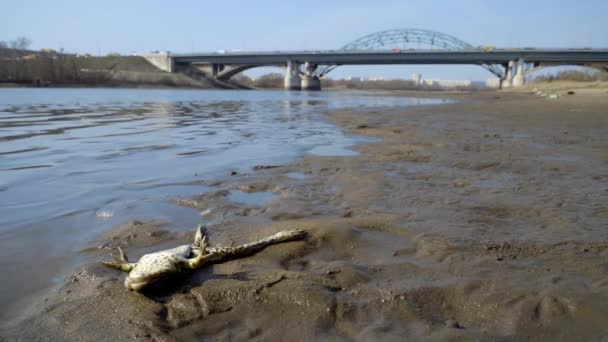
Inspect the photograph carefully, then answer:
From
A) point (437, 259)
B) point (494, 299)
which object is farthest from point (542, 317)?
point (437, 259)

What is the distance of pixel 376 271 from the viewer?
262 centimetres

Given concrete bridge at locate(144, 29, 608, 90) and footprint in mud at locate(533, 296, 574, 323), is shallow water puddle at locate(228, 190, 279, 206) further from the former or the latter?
concrete bridge at locate(144, 29, 608, 90)

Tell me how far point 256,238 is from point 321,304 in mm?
1173

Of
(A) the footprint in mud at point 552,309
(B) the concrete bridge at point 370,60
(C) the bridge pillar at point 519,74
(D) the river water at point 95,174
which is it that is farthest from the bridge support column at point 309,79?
(A) the footprint in mud at point 552,309

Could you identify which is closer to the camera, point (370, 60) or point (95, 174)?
point (95, 174)

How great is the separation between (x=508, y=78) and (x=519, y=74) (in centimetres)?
326

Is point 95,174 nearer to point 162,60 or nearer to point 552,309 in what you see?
point 552,309

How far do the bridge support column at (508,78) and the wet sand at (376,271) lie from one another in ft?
235

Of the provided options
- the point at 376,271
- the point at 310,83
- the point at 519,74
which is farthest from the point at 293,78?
the point at 376,271

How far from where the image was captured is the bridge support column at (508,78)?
2715 inches

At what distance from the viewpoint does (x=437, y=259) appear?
9.11 ft

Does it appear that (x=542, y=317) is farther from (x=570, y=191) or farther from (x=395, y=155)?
(x=395, y=155)

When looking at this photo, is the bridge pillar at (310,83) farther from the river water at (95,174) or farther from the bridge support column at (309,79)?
the river water at (95,174)

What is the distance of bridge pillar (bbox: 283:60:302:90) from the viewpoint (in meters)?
85.4
